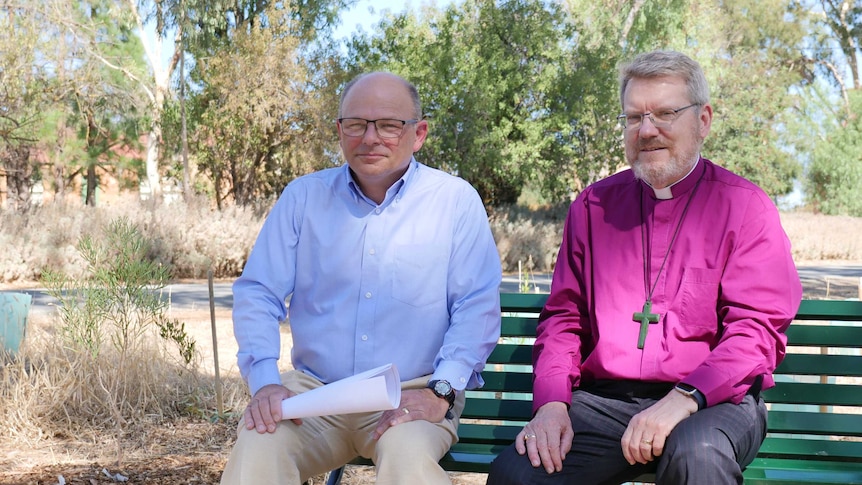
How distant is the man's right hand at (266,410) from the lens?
9.25 ft

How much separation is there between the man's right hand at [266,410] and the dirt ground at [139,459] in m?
1.60

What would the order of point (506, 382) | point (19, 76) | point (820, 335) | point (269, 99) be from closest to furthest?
point (820, 335) → point (506, 382) → point (19, 76) → point (269, 99)

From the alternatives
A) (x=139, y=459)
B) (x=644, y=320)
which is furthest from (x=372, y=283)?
(x=139, y=459)

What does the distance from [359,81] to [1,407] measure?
327 centimetres

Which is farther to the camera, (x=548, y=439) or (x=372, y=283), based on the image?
(x=372, y=283)

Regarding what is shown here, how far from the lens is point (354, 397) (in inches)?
106

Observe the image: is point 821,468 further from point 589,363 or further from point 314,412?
point 314,412

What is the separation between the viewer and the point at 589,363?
2.99 meters

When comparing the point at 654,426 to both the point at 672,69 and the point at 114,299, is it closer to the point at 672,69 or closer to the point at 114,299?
the point at 672,69

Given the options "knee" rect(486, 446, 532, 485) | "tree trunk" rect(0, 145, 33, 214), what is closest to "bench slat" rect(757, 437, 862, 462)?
"knee" rect(486, 446, 532, 485)

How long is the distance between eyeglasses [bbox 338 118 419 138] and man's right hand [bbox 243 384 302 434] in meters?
0.94

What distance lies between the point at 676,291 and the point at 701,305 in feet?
0.29

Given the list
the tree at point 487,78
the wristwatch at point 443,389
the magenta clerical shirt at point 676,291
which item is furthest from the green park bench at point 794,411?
the tree at point 487,78

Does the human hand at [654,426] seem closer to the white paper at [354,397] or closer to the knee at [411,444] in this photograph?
the knee at [411,444]
